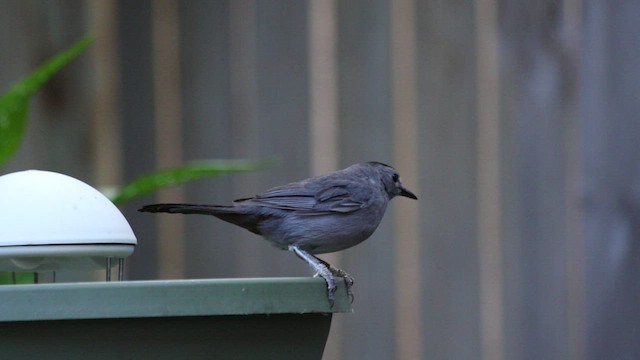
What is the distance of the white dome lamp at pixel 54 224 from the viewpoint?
1557 mm

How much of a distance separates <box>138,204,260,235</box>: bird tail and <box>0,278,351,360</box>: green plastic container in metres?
0.60

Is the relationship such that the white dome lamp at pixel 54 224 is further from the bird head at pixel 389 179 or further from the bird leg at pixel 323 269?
the bird head at pixel 389 179

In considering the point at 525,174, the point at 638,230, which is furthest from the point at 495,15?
the point at 638,230

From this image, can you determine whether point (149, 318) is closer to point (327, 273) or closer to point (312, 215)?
point (327, 273)

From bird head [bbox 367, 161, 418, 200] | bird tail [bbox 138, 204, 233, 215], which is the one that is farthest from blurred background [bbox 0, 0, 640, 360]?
bird tail [bbox 138, 204, 233, 215]

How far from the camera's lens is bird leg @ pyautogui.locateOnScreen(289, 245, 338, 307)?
143 centimetres

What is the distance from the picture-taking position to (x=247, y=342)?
1360 mm

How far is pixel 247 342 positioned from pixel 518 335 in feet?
6.26

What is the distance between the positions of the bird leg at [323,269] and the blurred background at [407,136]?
709mm

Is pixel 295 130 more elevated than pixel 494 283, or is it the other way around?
pixel 295 130

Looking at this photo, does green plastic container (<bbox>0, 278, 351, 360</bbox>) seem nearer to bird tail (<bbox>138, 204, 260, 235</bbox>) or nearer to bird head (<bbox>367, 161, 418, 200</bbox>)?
bird tail (<bbox>138, 204, 260, 235</bbox>)

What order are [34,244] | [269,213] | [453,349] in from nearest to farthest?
[34,244] → [269,213] → [453,349]

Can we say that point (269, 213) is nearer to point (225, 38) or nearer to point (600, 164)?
point (225, 38)

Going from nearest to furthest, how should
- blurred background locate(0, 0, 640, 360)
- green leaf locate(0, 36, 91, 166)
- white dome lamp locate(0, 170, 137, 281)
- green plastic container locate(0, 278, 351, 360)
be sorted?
green plastic container locate(0, 278, 351, 360) → white dome lamp locate(0, 170, 137, 281) → green leaf locate(0, 36, 91, 166) → blurred background locate(0, 0, 640, 360)
